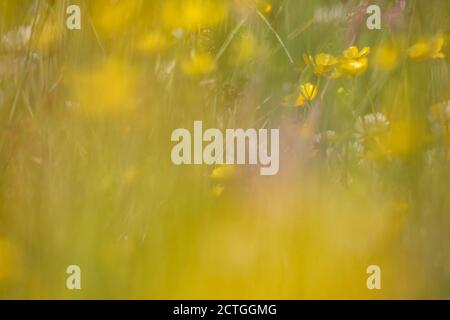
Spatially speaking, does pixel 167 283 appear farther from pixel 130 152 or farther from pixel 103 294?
pixel 130 152

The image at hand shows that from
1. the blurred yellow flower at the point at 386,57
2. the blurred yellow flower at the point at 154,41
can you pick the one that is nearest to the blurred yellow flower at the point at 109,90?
the blurred yellow flower at the point at 154,41

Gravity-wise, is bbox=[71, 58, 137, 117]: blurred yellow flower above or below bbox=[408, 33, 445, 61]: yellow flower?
below

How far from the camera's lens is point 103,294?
0.81 m

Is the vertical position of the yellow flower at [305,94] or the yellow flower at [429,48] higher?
the yellow flower at [429,48]

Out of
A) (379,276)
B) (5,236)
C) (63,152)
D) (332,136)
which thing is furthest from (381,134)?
(5,236)

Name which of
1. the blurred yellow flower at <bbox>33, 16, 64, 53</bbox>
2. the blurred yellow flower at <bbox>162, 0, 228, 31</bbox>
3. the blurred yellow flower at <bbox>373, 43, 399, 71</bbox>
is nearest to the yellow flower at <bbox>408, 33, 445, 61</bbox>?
the blurred yellow flower at <bbox>373, 43, 399, 71</bbox>

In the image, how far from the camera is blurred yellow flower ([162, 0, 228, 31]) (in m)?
0.80

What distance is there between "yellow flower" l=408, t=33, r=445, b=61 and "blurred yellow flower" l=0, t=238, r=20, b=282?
0.72 m

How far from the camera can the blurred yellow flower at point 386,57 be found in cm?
81

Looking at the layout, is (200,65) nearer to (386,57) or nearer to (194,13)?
(194,13)

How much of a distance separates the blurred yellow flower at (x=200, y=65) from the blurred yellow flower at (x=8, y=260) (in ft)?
1.32

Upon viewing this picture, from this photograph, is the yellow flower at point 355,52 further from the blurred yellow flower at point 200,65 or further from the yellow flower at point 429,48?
the blurred yellow flower at point 200,65

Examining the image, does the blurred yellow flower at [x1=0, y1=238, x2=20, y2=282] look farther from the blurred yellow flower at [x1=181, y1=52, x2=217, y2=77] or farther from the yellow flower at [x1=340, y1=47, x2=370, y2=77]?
the yellow flower at [x1=340, y1=47, x2=370, y2=77]
